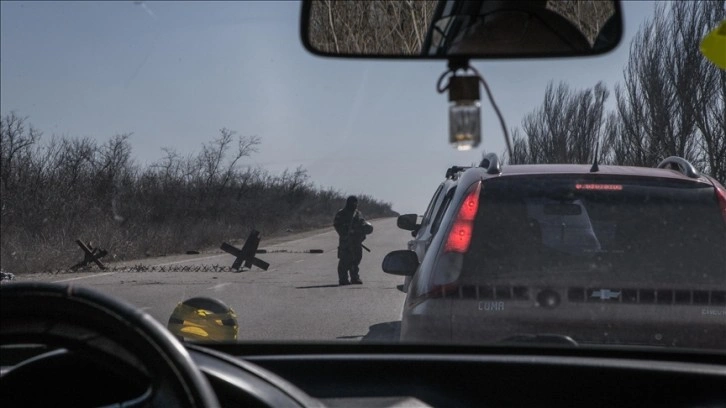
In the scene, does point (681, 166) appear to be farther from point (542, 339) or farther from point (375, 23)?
point (375, 23)

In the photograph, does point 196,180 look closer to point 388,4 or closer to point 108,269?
point 388,4

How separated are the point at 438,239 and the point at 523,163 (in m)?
0.63

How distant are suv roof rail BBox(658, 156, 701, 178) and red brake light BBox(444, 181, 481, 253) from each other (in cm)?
96

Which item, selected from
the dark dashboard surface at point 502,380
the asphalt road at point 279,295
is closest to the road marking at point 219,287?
the asphalt road at point 279,295

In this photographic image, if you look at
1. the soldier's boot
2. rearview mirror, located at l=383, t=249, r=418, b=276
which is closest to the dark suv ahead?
rearview mirror, located at l=383, t=249, r=418, b=276

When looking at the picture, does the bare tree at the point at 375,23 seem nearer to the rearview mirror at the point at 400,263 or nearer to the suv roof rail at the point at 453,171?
the rearview mirror at the point at 400,263

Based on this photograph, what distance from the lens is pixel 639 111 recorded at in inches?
211

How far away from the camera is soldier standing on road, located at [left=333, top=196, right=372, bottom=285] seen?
15.0 metres

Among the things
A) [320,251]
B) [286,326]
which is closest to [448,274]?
[286,326]

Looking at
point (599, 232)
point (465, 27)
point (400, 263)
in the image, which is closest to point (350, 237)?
point (400, 263)

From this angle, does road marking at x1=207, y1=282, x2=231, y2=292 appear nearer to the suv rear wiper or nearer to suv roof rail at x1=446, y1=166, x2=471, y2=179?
suv roof rail at x1=446, y1=166, x2=471, y2=179

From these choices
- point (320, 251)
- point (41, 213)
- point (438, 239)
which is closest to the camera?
point (438, 239)

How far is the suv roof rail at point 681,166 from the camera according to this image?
4.65m

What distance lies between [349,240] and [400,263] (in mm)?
10374
